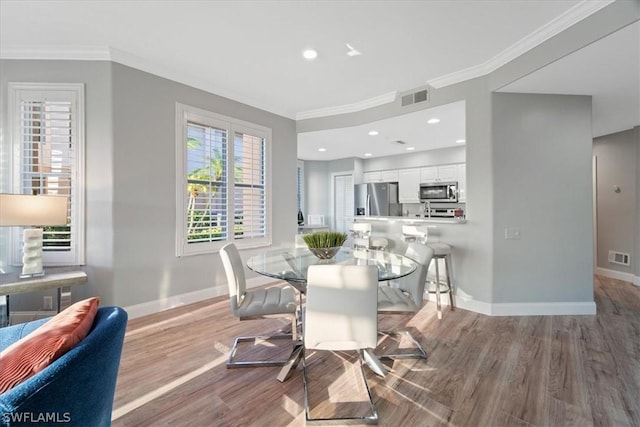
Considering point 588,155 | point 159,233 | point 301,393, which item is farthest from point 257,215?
point 588,155

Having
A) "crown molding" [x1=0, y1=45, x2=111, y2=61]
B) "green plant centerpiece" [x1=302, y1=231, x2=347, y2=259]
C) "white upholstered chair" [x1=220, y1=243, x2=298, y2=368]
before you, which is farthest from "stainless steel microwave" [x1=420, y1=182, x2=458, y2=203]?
"crown molding" [x1=0, y1=45, x2=111, y2=61]

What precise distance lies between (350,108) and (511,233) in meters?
2.83

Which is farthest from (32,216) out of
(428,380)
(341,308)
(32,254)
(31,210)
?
(428,380)

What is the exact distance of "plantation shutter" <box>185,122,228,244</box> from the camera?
11.8 feet

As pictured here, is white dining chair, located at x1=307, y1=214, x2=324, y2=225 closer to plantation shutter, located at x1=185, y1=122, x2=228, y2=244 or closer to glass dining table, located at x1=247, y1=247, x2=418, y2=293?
plantation shutter, located at x1=185, y1=122, x2=228, y2=244

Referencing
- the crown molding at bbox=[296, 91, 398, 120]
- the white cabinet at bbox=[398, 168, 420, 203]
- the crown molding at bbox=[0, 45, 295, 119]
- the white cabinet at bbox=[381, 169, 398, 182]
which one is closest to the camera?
the crown molding at bbox=[0, 45, 295, 119]

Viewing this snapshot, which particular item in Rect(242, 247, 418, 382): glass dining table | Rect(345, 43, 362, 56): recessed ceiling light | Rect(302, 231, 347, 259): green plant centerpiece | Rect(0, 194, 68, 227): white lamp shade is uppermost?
Rect(345, 43, 362, 56): recessed ceiling light

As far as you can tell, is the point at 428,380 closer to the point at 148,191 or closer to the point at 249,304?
the point at 249,304

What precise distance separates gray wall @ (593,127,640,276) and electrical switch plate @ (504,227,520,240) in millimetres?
2762

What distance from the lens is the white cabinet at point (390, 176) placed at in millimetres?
7114

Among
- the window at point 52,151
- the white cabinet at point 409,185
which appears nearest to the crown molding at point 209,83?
the window at point 52,151

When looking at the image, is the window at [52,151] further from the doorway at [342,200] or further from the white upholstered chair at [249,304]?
the doorway at [342,200]

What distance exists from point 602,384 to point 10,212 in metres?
4.70

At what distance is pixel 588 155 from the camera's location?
10.5 feet
